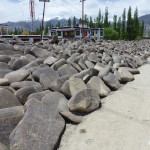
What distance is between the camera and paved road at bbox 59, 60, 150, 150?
2721mm

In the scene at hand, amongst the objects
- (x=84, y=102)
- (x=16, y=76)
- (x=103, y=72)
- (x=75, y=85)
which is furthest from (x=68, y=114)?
(x=103, y=72)

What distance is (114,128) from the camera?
307cm

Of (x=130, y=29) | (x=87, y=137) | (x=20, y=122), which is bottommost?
(x=87, y=137)

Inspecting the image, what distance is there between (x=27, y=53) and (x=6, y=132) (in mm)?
4094

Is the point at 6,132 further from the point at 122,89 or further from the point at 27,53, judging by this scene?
the point at 27,53

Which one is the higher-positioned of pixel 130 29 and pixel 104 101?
pixel 130 29

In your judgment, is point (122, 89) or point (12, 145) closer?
point (12, 145)

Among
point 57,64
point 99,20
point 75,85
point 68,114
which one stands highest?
point 99,20

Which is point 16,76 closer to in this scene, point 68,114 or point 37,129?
point 68,114

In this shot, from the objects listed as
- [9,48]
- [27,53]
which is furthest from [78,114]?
[9,48]

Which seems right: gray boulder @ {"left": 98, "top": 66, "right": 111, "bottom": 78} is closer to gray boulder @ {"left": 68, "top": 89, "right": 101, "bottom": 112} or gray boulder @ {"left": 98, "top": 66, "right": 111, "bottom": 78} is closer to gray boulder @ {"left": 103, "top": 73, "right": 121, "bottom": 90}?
gray boulder @ {"left": 103, "top": 73, "right": 121, "bottom": 90}

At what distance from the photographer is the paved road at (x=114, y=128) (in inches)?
107

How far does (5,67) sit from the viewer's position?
5.08m

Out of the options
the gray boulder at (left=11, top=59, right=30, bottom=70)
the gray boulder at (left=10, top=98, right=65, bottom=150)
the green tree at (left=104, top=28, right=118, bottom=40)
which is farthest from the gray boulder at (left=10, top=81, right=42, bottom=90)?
the green tree at (left=104, top=28, right=118, bottom=40)
